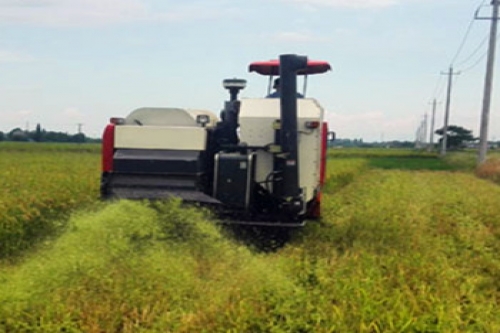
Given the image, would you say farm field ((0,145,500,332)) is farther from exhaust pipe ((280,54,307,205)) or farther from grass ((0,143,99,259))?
exhaust pipe ((280,54,307,205))

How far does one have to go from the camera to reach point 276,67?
10.3m

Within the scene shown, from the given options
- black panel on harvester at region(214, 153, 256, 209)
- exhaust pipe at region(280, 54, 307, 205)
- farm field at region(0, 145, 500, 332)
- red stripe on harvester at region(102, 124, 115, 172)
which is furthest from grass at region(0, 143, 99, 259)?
exhaust pipe at region(280, 54, 307, 205)

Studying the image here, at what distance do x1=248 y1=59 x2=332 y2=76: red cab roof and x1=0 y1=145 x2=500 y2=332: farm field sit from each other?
8.23ft

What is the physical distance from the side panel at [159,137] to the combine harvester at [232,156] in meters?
0.01

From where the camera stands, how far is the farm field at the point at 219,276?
4980 mm

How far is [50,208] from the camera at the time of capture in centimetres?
963

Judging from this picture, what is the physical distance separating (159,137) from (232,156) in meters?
0.91

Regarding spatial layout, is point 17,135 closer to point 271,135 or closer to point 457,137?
point 457,137

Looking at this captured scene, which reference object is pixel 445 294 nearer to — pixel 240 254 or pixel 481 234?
pixel 240 254

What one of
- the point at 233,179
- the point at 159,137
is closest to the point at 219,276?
the point at 233,179

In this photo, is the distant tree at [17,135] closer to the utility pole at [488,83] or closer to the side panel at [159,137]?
the utility pole at [488,83]

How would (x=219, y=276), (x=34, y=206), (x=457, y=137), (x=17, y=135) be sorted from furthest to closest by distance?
(x=457, y=137), (x=17, y=135), (x=34, y=206), (x=219, y=276)

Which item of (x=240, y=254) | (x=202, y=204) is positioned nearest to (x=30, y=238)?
(x=202, y=204)

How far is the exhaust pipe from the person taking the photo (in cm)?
820
